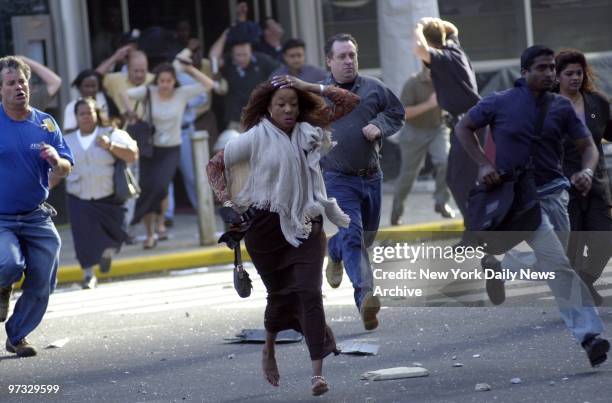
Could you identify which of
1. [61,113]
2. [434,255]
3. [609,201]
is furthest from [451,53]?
[61,113]

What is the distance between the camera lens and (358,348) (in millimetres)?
9766

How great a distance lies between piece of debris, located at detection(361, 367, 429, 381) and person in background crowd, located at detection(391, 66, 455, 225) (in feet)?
24.9

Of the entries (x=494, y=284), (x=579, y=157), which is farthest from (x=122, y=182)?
(x=494, y=284)

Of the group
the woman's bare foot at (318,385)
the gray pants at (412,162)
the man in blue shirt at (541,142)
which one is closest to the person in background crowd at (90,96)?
the gray pants at (412,162)

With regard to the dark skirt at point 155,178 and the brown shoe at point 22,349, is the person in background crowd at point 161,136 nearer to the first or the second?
the dark skirt at point 155,178

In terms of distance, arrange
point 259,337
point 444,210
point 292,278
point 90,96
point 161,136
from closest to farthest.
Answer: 1. point 292,278
2. point 259,337
3. point 90,96
4. point 161,136
5. point 444,210

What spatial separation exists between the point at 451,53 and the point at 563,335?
3.90 meters

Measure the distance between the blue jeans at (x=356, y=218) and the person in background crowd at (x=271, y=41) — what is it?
7.75 metres

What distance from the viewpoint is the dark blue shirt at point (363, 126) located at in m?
10.3

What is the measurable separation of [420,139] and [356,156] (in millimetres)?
6326

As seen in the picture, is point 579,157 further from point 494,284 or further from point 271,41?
point 271,41

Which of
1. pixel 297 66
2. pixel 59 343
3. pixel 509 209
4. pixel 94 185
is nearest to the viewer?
pixel 509 209

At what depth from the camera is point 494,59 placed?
19.2m

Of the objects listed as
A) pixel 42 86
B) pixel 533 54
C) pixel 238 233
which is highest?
pixel 533 54
